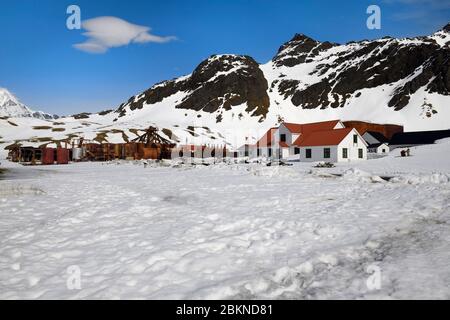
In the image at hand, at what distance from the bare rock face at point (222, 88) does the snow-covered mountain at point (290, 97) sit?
485 mm

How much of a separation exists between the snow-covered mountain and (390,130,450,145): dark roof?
1538 inches

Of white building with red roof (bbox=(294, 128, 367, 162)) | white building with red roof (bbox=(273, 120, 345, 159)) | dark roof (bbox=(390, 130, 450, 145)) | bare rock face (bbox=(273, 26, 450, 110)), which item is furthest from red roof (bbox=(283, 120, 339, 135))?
bare rock face (bbox=(273, 26, 450, 110))

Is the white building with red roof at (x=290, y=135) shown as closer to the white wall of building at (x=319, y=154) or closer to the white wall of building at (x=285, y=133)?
the white wall of building at (x=285, y=133)

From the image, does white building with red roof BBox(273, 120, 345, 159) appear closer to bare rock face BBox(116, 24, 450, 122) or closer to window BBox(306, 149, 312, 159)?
window BBox(306, 149, 312, 159)

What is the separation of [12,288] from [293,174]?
63.9 feet

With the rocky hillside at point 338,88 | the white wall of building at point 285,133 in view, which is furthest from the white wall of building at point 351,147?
the rocky hillside at point 338,88

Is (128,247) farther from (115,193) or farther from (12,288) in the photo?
(115,193)

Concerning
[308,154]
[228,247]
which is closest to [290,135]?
[308,154]

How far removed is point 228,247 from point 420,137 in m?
78.4

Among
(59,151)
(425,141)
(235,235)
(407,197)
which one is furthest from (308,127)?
(235,235)

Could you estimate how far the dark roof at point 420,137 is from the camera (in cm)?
7002

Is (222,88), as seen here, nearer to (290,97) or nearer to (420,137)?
(290,97)
